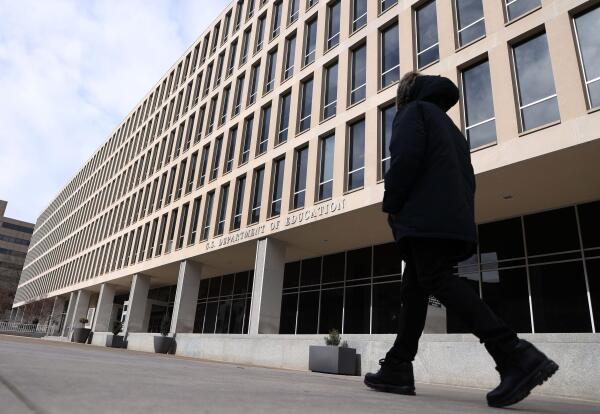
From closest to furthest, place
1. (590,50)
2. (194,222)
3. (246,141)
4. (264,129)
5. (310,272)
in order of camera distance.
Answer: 1. (590,50)
2. (310,272)
3. (264,129)
4. (246,141)
5. (194,222)

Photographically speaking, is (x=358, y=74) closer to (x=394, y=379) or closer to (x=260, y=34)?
(x=260, y=34)

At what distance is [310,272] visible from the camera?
1969 cm

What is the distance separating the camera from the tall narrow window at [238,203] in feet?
65.5

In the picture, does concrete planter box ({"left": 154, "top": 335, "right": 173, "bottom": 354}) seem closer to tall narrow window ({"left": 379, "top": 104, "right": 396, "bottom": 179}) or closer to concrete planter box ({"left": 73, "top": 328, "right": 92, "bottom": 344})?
tall narrow window ({"left": 379, "top": 104, "right": 396, "bottom": 179})

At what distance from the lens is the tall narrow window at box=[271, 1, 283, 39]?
72.7 ft

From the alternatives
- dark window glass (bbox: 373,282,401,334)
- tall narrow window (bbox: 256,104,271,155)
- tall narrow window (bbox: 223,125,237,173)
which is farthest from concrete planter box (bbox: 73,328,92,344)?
dark window glass (bbox: 373,282,401,334)

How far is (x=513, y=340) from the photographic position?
2670 mm

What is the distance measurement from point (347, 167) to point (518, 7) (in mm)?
6712

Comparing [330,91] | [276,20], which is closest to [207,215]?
Answer: [330,91]

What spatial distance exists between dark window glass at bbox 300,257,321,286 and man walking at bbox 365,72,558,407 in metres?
15.9

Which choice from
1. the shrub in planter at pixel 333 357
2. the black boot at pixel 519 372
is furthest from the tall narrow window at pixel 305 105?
the black boot at pixel 519 372

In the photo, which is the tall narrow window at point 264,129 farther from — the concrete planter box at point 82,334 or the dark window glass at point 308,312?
the concrete planter box at point 82,334

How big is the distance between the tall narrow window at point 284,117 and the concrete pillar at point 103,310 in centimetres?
2126

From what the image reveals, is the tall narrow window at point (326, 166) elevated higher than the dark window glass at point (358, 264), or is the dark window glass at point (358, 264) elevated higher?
the tall narrow window at point (326, 166)
